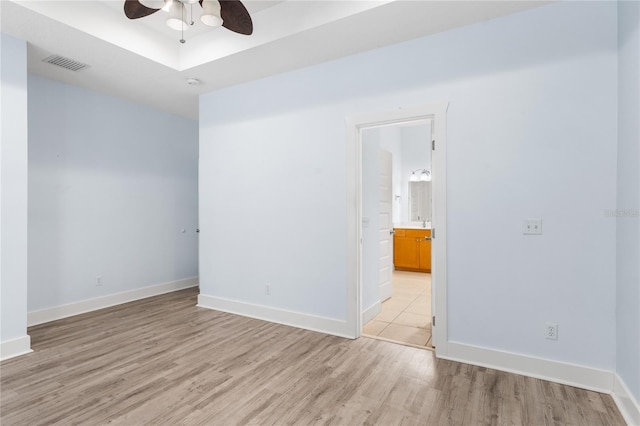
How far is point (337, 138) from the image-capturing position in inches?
137

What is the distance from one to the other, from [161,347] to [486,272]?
9.95 ft

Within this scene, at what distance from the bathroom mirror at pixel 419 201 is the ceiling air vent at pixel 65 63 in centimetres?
626

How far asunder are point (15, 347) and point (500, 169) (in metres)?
4.50

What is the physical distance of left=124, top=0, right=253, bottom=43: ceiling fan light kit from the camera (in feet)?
7.25

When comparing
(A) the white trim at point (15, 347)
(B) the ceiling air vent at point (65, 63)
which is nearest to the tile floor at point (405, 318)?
(A) the white trim at point (15, 347)

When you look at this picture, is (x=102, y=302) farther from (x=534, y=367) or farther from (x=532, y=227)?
(x=532, y=227)

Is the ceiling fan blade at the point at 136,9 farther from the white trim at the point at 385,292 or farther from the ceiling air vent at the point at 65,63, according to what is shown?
the white trim at the point at 385,292

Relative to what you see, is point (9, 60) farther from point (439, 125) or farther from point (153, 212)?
point (439, 125)

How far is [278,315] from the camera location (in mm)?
3855

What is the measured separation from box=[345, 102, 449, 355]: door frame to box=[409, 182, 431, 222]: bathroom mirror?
448 cm

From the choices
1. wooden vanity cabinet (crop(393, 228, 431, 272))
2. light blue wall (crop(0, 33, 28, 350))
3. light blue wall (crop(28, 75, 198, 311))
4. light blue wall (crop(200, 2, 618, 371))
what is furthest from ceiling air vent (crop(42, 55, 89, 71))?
wooden vanity cabinet (crop(393, 228, 431, 272))

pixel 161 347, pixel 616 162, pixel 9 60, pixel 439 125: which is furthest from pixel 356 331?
pixel 9 60

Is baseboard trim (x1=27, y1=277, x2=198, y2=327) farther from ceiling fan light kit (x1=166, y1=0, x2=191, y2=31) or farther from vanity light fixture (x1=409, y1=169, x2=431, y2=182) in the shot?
vanity light fixture (x1=409, y1=169, x2=431, y2=182)

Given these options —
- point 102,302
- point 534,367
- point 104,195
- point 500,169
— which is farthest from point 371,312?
point 104,195
